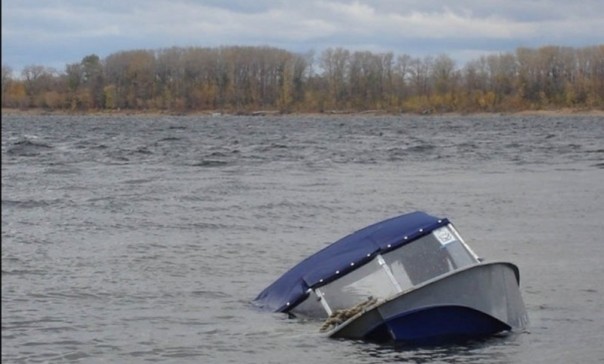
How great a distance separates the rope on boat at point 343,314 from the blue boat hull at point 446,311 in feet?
0.54

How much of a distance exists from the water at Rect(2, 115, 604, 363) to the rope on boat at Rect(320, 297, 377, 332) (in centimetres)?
23

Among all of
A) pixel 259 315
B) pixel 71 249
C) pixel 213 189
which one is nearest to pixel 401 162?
pixel 213 189

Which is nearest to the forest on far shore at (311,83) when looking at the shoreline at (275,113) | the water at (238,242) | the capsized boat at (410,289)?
the shoreline at (275,113)

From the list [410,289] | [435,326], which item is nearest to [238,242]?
[435,326]

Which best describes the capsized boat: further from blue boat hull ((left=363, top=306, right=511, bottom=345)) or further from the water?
the water

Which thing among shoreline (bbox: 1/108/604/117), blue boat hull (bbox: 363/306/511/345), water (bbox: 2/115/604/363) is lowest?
shoreline (bbox: 1/108/604/117)

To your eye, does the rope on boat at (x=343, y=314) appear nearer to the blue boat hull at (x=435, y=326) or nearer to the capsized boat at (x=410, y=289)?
the capsized boat at (x=410, y=289)

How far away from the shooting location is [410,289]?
11.2 metres

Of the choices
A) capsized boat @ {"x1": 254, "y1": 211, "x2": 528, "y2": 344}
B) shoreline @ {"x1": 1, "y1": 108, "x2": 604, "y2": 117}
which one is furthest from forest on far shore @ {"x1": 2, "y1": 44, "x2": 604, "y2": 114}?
capsized boat @ {"x1": 254, "y1": 211, "x2": 528, "y2": 344}

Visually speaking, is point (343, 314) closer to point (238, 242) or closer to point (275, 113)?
point (238, 242)

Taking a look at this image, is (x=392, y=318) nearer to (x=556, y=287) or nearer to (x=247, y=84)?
(x=556, y=287)

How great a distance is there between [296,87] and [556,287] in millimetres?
175148

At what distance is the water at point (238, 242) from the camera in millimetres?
12109

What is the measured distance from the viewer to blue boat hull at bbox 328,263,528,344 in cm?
1127
